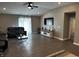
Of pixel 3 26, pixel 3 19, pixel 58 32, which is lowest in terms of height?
pixel 58 32

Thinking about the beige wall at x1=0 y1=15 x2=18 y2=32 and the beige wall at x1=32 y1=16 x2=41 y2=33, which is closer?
the beige wall at x1=0 y1=15 x2=18 y2=32

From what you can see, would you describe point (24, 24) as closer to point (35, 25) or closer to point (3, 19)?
point (35, 25)

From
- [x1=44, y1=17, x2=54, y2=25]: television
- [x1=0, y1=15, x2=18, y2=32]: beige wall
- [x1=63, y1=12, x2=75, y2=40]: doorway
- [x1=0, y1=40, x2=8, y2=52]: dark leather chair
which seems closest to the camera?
[x1=0, y1=40, x2=8, y2=52]: dark leather chair

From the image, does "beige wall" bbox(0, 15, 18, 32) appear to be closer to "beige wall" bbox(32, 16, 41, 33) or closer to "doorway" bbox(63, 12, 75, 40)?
"beige wall" bbox(32, 16, 41, 33)

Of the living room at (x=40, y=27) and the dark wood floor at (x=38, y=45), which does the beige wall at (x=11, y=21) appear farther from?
the dark wood floor at (x=38, y=45)

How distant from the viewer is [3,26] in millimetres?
1923

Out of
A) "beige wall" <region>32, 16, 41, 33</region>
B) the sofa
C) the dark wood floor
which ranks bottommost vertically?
the dark wood floor

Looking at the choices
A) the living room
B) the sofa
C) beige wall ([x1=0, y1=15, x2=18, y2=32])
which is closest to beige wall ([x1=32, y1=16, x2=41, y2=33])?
the living room

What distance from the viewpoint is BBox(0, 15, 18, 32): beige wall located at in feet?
6.24

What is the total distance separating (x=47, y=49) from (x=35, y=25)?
55 cm

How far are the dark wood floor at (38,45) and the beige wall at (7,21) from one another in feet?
0.96

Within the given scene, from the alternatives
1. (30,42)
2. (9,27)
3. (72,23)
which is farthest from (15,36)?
(72,23)

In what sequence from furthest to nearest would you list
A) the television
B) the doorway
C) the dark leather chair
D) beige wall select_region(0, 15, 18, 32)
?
the television → the doorway → beige wall select_region(0, 15, 18, 32) → the dark leather chair

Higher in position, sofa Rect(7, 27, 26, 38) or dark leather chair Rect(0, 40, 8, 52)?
sofa Rect(7, 27, 26, 38)
